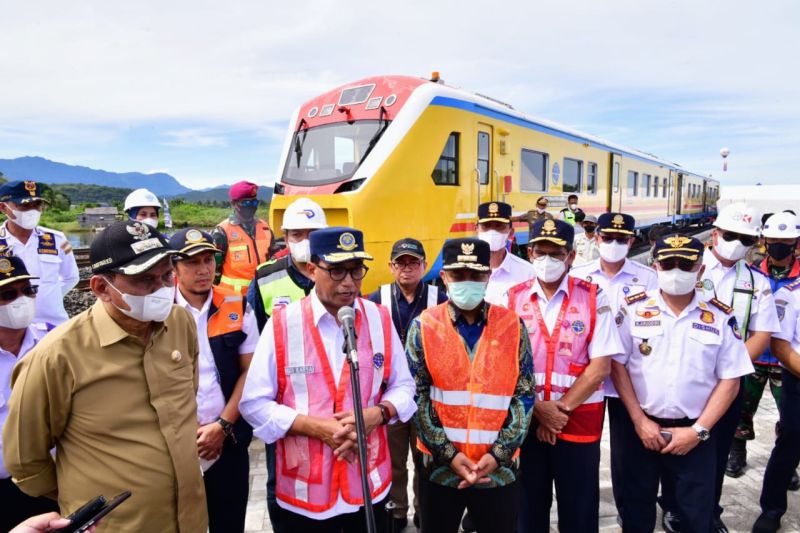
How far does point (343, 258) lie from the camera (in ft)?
6.63

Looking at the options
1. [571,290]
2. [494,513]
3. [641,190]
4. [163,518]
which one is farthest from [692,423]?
[641,190]

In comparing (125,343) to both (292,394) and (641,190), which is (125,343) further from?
(641,190)

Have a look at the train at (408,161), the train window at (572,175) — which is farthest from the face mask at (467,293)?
the train window at (572,175)

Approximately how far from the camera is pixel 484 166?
25.3 ft

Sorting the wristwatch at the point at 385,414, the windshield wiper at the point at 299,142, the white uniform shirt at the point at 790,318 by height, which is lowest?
the wristwatch at the point at 385,414

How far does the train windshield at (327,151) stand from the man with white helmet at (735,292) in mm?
4167

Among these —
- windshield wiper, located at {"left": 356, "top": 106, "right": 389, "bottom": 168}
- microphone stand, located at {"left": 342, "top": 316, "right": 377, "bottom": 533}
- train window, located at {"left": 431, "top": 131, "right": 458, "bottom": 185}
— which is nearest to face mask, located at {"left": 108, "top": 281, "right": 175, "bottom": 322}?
microphone stand, located at {"left": 342, "top": 316, "right": 377, "bottom": 533}

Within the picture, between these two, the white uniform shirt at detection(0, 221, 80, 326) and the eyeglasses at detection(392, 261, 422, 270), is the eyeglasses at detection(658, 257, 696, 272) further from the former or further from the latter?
the white uniform shirt at detection(0, 221, 80, 326)

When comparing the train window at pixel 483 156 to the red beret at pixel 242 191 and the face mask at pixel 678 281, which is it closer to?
the red beret at pixel 242 191

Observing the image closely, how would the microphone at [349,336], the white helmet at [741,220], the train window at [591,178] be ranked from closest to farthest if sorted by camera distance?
1. the microphone at [349,336]
2. the white helmet at [741,220]
3. the train window at [591,178]

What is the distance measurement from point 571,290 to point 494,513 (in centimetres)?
121

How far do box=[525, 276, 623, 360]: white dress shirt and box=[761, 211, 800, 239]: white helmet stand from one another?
1.73 metres

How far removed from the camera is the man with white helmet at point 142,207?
15.5 feet

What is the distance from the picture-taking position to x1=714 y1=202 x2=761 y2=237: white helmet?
3375 millimetres
